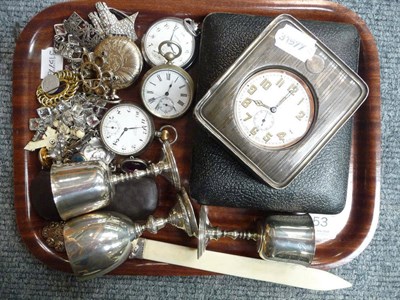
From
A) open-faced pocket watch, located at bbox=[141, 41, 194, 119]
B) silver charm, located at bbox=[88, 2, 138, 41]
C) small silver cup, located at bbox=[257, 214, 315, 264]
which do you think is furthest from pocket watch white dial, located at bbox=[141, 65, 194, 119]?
small silver cup, located at bbox=[257, 214, 315, 264]

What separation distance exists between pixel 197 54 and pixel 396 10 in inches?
18.9

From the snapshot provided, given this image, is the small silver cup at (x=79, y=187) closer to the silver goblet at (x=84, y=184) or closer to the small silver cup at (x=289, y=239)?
the silver goblet at (x=84, y=184)

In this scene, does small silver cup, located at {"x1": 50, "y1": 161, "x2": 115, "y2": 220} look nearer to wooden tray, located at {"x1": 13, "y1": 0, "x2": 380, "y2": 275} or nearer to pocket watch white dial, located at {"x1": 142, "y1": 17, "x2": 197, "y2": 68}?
wooden tray, located at {"x1": 13, "y1": 0, "x2": 380, "y2": 275}

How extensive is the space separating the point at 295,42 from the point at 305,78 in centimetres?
6

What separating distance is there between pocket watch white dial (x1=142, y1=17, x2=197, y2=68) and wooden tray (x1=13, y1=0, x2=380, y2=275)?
22 mm

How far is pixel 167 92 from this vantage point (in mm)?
820

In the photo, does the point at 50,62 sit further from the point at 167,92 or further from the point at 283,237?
the point at 283,237

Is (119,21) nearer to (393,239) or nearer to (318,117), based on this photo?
(318,117)

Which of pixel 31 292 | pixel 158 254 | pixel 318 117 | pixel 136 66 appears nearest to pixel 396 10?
pixel 318 117

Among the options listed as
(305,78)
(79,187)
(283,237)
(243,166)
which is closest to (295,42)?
(305,78)

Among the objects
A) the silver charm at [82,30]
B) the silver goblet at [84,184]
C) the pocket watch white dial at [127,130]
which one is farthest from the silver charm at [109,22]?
the silver goblet at [84,184]

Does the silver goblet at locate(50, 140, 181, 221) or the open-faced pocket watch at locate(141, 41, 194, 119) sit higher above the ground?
the open-faced pocket watch at locate(141, 41, 194, 119)

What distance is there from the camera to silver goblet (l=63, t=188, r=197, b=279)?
2.41ft

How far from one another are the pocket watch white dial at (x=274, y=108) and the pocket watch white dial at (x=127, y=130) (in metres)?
0.19
